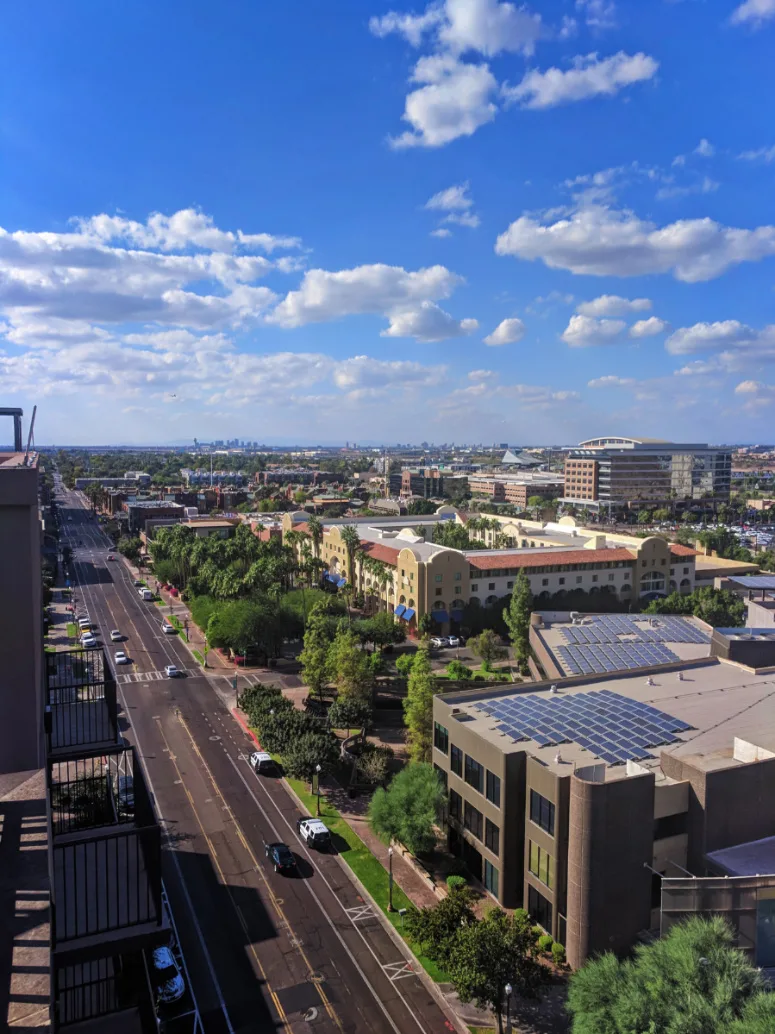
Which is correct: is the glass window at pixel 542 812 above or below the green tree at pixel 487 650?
above

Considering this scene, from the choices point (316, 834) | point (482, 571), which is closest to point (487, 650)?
point (482, 571)

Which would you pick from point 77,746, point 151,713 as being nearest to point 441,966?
point 77,746

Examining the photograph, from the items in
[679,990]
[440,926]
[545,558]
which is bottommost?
[440,926]

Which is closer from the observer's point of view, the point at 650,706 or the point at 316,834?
the point at 316,834

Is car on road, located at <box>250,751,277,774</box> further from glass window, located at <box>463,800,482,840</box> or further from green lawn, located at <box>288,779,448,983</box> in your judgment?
glass window, located at <box>463,800,482,840</box>

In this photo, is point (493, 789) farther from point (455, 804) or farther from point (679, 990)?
point (679, 990)

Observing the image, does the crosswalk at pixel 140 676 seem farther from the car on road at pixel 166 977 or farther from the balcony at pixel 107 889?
the balcony at pixel 107 889

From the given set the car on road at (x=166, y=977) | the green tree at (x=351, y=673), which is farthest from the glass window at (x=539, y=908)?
the green tree at (x=351, y=673)
